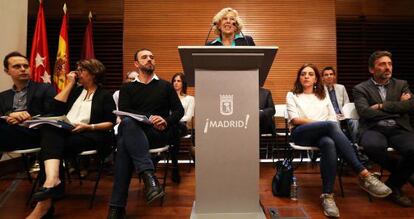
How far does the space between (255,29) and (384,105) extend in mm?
2942

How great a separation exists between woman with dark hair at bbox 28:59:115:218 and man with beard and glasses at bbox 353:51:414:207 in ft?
7.58

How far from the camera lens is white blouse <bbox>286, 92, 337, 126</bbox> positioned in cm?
280

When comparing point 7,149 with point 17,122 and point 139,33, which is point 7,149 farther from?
point 139,33

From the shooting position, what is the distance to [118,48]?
19.0 ft

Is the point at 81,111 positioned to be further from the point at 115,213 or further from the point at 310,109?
the point at 310,109

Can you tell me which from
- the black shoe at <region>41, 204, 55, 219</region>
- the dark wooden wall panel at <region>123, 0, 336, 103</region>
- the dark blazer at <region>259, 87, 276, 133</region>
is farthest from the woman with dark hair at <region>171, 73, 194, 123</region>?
the black shoe at <region>41, 204, 55, 219</region>

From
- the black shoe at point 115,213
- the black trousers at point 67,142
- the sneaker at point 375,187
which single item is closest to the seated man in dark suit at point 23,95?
the black trousers at point 67,142

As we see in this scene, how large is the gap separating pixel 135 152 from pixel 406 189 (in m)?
2.71

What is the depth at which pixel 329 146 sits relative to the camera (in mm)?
2459

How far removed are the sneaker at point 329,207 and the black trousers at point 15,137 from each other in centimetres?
243

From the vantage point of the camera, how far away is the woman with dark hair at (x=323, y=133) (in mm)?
2361

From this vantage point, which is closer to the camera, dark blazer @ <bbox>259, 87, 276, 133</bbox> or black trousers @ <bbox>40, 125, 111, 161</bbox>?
black trousers @ <bbox>40, 125, 111, 161</bbox>

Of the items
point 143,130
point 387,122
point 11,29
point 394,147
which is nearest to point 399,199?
point 394,147

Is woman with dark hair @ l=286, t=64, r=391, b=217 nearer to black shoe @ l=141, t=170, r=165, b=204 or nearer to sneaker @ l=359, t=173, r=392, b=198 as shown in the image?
sneaker @ l=359, t=173, r=392, b=198
